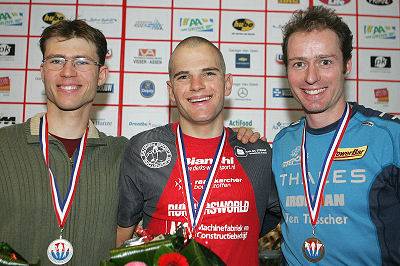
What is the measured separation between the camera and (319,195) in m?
2.00

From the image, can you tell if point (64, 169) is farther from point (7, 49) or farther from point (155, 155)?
point (7, 49)

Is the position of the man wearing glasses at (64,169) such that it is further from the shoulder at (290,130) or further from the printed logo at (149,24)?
the printed logo at (149,24)

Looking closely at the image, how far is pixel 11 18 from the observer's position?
413 centimetres

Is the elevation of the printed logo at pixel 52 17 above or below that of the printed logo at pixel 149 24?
above

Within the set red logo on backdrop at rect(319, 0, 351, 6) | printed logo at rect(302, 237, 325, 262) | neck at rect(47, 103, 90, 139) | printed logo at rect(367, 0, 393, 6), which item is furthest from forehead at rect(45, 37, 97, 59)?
printed logo at rect(367, 0, 393, 6)

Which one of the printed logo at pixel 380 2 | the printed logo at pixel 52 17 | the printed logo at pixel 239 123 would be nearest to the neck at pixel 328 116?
the printed logo at pixel 239 123

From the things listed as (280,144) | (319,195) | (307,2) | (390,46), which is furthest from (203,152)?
(390,46)

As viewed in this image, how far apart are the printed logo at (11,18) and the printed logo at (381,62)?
3538 millimetres

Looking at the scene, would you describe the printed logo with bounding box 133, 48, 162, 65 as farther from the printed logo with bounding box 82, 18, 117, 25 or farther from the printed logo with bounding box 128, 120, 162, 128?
the printed logo with bounding box 128, 120, 162, 128

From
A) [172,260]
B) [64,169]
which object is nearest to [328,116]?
[172,260]

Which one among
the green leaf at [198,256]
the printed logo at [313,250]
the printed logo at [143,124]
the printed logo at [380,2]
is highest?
the printed logo at [380,2]

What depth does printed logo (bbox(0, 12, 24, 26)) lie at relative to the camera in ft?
13.5

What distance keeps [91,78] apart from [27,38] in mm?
2220

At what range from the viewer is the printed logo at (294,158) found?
2.18 m
